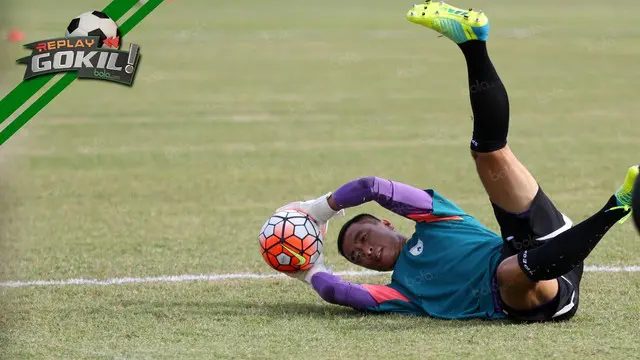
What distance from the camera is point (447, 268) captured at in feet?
21.5

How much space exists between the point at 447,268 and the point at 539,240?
0.59 m

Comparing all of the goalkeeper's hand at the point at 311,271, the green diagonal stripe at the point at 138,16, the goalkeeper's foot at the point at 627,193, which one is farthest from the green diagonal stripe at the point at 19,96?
the goalkeeper's foot at the point at 627,193

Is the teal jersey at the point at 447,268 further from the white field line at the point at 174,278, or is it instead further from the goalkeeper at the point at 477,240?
the white field line at the point at 174,278

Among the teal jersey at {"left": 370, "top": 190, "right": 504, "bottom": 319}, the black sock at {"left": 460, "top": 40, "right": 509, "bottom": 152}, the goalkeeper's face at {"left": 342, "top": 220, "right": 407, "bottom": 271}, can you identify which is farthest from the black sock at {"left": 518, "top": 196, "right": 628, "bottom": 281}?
the goalkeeper's face at {"left": 342, "top": 220, "right": 407, "bottom": 271}

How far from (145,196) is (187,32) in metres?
19.0

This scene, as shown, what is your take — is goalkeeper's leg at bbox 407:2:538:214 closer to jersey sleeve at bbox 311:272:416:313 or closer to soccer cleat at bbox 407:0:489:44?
soccer cleat at bbox 407:0:489:44

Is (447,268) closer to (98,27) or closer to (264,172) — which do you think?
(98,27)

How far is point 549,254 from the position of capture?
5867 millimetres

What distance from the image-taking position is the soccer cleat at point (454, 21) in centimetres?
620

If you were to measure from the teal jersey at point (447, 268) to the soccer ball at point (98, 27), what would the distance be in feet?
6.86

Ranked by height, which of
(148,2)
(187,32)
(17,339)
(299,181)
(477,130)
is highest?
(148,2)

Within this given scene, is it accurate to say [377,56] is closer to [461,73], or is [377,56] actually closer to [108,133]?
[461,73]

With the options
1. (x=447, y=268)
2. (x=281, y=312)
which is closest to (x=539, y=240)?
(x=447, y=268)

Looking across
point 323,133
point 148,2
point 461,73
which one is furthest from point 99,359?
point 461,73
